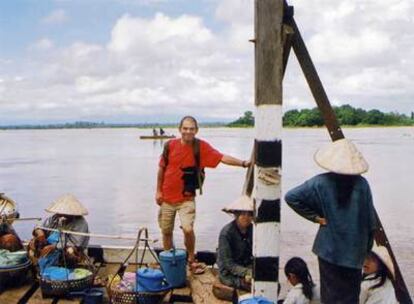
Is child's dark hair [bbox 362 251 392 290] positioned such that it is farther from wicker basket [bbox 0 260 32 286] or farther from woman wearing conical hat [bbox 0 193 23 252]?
woman wearing conical hat [bbox 0 193 23 252]

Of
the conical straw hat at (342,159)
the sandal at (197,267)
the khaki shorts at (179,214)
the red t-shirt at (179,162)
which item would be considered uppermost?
the conical straw hat at (342,159)

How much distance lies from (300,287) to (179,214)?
5.69ft

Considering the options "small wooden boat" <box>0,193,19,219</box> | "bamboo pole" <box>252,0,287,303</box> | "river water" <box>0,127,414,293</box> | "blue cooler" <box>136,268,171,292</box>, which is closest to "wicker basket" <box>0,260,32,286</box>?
"blue cooler" <box>136,268,171,292</box>

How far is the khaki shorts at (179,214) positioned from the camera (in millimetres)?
6258

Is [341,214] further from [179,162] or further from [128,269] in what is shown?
[128,269]

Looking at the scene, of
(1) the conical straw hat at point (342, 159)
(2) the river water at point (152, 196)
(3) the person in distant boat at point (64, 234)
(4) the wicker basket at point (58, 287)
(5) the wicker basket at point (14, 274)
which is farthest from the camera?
(2) the river water at point (152, 196)

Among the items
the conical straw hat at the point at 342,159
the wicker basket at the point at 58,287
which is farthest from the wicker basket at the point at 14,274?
the conical straw hat at the point at 342,159

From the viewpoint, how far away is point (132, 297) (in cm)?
511

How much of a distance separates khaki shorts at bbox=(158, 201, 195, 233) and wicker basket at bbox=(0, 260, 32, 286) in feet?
5.01

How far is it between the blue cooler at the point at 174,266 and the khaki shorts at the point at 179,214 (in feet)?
1.64

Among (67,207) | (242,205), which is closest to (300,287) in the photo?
(242,205)

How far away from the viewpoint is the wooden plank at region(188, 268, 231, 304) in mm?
5434

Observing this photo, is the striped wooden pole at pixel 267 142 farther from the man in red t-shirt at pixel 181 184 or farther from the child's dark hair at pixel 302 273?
the man in red t-shirt at pixel 181 184

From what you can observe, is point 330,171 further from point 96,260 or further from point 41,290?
point 96,260
